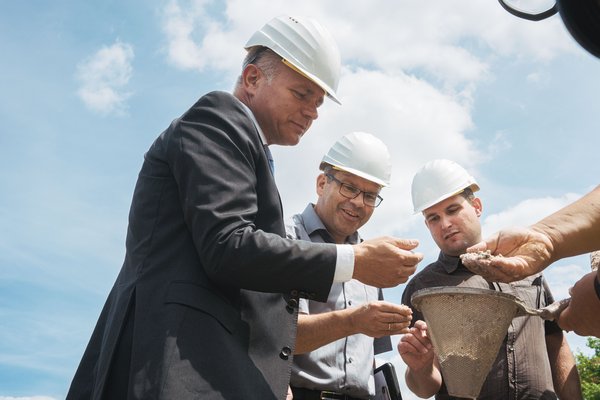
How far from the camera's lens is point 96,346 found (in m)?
3.83

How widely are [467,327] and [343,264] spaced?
85cm

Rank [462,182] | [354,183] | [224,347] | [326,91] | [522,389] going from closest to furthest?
[224,347], [326,91], [522,389], [354,183], [462,182]

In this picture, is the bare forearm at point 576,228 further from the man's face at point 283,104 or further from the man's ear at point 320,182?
the man's ear at point 320,182

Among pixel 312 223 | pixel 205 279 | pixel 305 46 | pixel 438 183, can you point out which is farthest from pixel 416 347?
pixel 438 183

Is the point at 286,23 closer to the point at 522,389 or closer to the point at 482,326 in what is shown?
the point at 482,326

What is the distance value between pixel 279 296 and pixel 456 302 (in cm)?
100

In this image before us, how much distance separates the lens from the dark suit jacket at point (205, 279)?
3398mm

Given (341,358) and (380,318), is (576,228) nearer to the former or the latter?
(380,318)

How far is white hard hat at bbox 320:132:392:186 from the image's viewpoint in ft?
23.0

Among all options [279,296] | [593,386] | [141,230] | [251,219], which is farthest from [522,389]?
[593,386]

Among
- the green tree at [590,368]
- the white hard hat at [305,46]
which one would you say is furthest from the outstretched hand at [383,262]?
the green tree at [590,368]

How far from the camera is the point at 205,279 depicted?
356 centimetres

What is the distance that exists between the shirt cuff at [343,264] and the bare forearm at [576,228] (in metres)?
1.31

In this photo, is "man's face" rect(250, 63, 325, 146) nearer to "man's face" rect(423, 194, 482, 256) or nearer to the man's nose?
the man's nose
